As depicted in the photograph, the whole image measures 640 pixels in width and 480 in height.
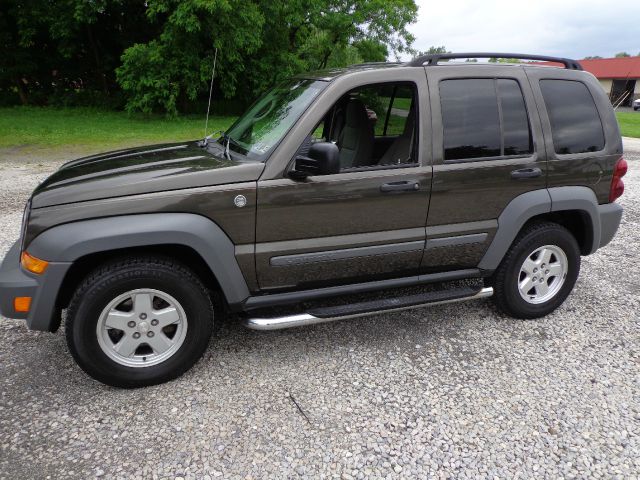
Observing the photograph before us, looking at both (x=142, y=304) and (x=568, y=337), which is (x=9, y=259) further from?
(x=568, y=337)

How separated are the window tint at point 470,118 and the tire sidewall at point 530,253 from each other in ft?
2.59

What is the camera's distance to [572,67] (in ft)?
13.3

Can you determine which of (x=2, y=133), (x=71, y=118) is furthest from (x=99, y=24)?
(x=2, y=133)

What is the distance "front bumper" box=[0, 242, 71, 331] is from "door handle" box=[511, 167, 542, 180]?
2965 mm

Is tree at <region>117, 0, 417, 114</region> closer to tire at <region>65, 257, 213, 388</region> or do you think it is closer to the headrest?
the headrest

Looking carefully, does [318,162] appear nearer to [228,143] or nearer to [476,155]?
[228,143]

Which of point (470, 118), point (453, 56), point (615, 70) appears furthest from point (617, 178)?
point (615, 70)

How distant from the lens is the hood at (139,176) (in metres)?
2.82

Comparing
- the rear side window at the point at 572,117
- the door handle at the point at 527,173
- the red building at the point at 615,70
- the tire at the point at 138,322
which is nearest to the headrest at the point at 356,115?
the door handle at the point at 527,173

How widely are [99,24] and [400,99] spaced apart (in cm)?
2274

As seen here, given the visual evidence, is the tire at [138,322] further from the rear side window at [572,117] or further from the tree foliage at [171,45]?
the tree foliage at [171,45]

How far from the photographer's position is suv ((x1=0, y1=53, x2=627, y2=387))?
9.33 feet

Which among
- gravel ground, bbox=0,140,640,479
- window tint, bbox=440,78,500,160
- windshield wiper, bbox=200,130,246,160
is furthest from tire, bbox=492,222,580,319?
windshield wiper, bbox=200,130,246,160

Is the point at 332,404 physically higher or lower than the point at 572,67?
lower
